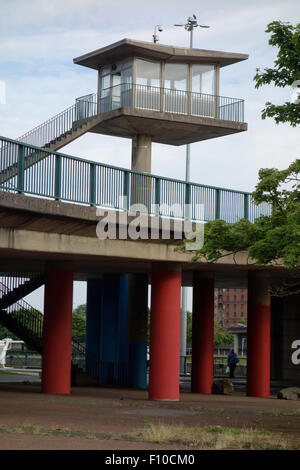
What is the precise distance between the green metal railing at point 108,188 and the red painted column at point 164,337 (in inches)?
94.1

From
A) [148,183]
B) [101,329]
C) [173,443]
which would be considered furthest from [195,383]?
[173,443]

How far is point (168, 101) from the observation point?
38125mm

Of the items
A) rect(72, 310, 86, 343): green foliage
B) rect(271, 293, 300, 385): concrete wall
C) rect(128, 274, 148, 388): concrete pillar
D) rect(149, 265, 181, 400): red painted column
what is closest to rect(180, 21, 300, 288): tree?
rect(149, 265, 181, 400): red painted column

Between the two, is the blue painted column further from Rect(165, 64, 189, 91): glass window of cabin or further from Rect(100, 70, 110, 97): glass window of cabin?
Rect(165, 64, 189, 91): glass window of cabin

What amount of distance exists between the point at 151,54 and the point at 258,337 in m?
13.2

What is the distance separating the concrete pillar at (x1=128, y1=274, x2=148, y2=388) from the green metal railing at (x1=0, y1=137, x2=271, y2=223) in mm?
8661

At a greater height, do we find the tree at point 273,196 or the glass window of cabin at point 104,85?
the glass window of cabin at point 104,85

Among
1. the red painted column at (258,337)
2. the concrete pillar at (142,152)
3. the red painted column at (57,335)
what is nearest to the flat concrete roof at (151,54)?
the concrete pillar at (142,152)

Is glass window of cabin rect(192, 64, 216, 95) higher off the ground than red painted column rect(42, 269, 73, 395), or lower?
higher

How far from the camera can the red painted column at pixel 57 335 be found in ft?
88.7

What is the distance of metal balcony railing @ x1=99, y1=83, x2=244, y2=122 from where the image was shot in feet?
123

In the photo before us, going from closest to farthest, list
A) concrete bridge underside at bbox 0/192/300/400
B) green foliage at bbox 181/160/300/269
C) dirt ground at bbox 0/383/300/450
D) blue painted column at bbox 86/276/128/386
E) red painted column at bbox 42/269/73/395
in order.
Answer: dirt ground at bbox 0/383/300/450, green foliage at bbox 181/160/300/269, concrete bridge underside at bbox 0/192/300/400, red painted column at bbox 42/269/73/395, blue painted column at bbox 86/276/128/386

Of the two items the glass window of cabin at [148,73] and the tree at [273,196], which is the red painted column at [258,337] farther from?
the tree at [273,196]
